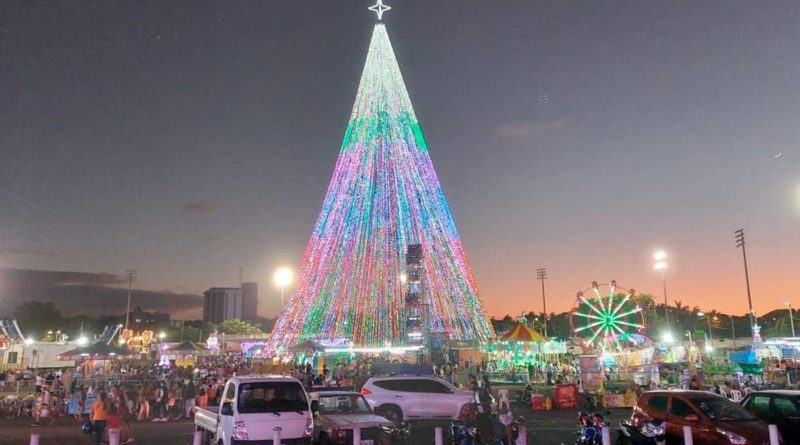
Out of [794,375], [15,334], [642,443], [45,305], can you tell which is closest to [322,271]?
[794,375]

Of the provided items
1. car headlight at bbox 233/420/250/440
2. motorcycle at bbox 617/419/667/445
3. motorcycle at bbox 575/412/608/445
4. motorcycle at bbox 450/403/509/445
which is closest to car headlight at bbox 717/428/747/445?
motorcycle at bbox 617/419/667/445

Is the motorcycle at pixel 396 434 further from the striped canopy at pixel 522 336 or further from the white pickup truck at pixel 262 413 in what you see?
the striped canopy at pixel 522 336

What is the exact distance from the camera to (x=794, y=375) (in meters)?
27.9

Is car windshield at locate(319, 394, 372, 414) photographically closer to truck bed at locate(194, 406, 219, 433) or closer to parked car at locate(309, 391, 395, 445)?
parked car at locate(309, 391, 395, 445)

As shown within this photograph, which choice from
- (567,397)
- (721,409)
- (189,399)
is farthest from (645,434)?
(189,399)

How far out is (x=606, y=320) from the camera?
42844 mm

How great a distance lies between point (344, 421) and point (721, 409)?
312 inches

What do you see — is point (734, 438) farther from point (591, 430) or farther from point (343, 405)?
point (343, 405)

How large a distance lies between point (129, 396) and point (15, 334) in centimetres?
5244

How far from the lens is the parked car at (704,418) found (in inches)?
460

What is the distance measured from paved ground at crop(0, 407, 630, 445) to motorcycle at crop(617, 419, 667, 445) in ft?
11.4

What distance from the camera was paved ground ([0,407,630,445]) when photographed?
16516 mm

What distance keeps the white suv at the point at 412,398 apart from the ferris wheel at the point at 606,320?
2574cm

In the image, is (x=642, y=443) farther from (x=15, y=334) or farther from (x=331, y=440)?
(x=15, y=334)
